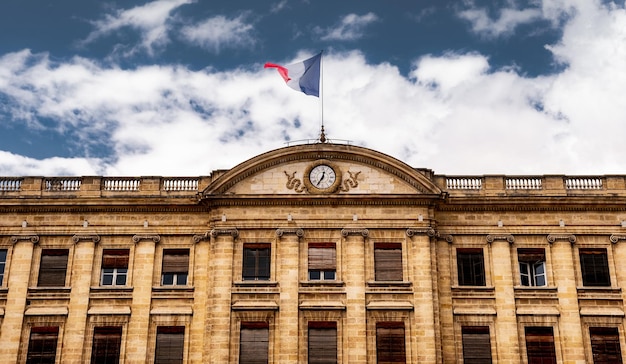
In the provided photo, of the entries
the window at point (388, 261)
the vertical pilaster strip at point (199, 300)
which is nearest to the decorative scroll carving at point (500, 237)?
the window at point (388, 261)

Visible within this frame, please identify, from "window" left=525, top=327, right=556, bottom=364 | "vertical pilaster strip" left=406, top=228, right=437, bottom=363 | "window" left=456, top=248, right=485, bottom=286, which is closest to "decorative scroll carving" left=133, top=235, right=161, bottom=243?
"vertical pilaster strip" left=406, top=228, right=437, bottom=363

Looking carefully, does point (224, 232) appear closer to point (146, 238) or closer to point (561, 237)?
point (146, 238)

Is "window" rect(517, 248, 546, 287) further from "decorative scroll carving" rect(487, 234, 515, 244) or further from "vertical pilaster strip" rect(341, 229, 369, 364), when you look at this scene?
"vertical pilaster strip" rect(341, 229, 369, 364)

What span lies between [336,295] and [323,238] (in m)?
2.47

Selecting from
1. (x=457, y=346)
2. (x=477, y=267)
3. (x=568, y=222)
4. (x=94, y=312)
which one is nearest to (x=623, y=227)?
(x=568, y=222)

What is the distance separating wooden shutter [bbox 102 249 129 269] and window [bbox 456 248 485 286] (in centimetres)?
1421

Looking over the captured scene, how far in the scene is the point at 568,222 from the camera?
3272 cm

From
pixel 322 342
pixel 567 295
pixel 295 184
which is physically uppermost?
pixel 295 184

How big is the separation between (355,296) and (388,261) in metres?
2.10

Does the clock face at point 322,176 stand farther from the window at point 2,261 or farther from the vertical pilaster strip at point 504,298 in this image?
the window at point 2,261

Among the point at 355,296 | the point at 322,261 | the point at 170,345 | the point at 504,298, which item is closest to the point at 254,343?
the point at 170,345

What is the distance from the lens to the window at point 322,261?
A: 31750 mm

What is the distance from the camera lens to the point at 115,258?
32.6m

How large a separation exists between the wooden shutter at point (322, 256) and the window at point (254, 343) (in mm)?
3215
